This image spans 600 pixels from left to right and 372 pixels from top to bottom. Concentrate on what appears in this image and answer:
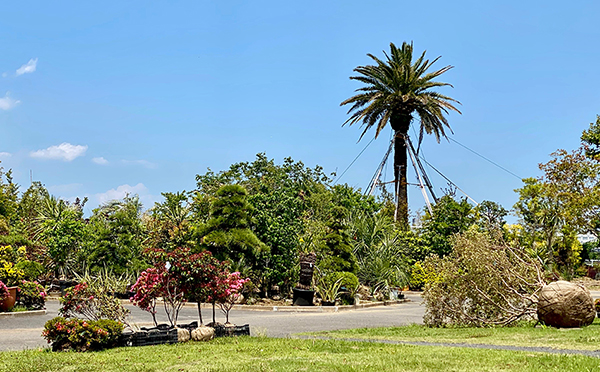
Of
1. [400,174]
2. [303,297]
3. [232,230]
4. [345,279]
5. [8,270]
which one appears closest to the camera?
[8,270]

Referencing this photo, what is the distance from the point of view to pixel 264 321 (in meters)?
15.7

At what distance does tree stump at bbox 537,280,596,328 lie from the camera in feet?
40.9

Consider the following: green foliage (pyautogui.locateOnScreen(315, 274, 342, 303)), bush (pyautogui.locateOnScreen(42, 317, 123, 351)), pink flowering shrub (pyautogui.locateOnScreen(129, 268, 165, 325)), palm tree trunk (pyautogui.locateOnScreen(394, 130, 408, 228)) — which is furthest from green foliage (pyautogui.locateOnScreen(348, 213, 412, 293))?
bush (pyautogui.locateOnScreen(42, 317, 123, 351))

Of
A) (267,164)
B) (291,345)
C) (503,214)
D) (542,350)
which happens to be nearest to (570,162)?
(503,214)

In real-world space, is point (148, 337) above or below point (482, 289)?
below

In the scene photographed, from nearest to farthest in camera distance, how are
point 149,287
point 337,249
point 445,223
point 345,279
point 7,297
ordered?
point 149,287
point 7,297
point 345,279
point 337,249
point 445,223

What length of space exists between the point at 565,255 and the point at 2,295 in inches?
1511

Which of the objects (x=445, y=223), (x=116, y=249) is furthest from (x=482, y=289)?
(x=445, y=223)

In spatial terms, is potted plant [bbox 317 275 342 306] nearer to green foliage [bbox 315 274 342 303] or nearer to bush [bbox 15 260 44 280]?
green foliage [bbox 315 274 342 303]

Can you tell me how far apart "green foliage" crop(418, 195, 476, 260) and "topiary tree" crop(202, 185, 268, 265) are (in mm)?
13172

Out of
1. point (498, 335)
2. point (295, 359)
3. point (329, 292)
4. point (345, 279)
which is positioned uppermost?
point (345, 279)

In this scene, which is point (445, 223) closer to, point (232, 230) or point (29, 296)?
point (232, 230)

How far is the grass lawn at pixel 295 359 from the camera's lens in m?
7.55

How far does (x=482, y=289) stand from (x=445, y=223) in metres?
18.1
